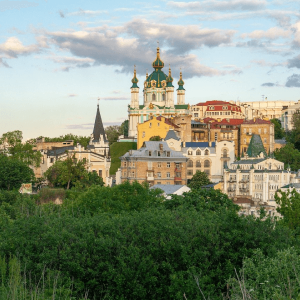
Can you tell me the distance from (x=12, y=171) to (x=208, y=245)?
54.5 metres

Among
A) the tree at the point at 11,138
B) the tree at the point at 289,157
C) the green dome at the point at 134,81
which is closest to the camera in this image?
the tree at the point at 289,157

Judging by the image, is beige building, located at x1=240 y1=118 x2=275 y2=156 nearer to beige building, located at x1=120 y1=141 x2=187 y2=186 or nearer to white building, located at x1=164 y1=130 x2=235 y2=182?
white building, located at x1=164 y1=130 x2=235 y2=182

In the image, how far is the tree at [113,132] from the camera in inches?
5458

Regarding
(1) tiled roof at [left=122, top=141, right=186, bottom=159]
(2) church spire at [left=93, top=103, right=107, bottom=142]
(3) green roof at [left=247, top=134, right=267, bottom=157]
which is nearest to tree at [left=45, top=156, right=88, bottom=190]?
(1) tiled roof at [left=122, top=141, right=186, bottom=159]

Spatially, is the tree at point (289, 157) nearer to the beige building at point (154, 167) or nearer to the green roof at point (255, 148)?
the green roof at point (255, 148)

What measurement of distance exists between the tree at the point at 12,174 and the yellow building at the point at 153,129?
2788 centimetres

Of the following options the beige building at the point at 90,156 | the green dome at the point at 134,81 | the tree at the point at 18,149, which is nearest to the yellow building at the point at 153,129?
the beige building at the point at 90,156

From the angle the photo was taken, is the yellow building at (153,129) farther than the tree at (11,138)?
Yes

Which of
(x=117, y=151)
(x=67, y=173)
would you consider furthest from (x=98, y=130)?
(x=67, y=173)

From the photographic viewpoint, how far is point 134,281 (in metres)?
30.4

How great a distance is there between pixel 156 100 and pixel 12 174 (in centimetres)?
5114

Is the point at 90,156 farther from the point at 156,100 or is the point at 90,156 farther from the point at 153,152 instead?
the point at 156,100

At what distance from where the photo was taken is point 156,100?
427 feet

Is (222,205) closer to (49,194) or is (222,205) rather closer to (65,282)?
(65,282)
